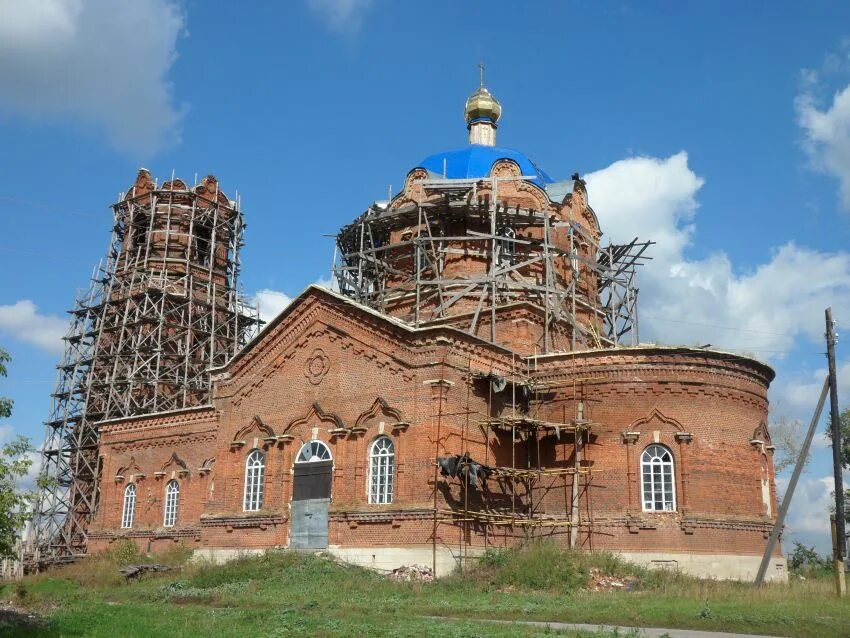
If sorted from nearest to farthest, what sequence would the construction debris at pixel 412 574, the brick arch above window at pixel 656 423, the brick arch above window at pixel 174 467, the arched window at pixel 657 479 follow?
1. the construction debris at pixel 412 574
2. the arched window at pixel 657 479
3. the brick arch above window at pixel 656 423
4. the brick arch above window at pixel 174 467

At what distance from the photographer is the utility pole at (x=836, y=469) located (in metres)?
17.3

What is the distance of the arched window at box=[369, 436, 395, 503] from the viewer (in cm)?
2095

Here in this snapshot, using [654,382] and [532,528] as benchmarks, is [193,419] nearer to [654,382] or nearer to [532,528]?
[532,528]

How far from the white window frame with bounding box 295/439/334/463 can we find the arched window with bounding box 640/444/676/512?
7.39 m

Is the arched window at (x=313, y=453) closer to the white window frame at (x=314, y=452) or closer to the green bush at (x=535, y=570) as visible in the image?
the white window frame at (x=314, y=452)

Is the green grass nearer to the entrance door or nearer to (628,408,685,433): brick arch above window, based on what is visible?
the entrance door

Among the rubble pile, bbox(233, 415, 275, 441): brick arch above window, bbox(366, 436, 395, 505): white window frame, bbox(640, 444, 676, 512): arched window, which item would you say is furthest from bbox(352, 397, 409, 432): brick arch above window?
bbox(640, 444, 676, 512): arched window

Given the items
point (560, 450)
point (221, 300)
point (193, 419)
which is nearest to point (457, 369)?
point (560, 450)

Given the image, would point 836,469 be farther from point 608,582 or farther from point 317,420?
point 317,420

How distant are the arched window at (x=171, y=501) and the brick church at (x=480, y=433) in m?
5.17

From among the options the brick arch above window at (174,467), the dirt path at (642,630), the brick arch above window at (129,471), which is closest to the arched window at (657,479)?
the dirt path at (642,630)

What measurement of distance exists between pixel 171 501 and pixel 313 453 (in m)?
8.67

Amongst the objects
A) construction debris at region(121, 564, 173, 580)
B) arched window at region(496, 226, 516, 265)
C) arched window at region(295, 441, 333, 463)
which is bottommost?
construction debris at region(121, 564, 173, 580)

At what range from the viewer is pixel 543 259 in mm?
26047
